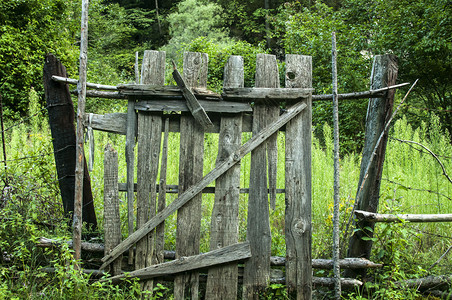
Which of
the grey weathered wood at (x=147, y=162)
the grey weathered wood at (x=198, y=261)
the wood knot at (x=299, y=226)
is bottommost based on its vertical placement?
the grey weathered wood at (x=198, y=261)

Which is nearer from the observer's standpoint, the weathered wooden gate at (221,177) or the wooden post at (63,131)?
the weathered wooden gate at (221,177)

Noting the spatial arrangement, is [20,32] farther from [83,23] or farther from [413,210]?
[413,210]

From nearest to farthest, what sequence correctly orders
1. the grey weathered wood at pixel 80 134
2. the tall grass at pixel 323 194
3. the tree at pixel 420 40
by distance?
the grey weathered wood at pixel 80 134, the tall grass at pixel 323 194, the tree at pixel 420 40

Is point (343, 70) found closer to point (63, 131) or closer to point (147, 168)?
point (147, 168)

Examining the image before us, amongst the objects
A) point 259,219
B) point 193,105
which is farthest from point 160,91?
point 259,219

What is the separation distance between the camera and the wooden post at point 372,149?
3.33 metres

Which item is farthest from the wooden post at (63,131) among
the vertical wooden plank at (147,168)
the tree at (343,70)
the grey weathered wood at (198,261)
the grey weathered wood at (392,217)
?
the tree at (343,70)

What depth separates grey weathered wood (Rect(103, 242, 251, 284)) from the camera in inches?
127

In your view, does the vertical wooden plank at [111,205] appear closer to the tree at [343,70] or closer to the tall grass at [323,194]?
the tall grass at [323,194]

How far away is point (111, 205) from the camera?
10.8ft

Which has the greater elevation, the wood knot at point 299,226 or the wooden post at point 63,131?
the wooden post at point 63,131

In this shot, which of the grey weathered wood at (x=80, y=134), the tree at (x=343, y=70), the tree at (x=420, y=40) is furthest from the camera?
the tree at (x=343, y=70)

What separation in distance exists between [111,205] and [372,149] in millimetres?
2429

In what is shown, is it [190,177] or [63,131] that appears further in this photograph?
[63,131]
